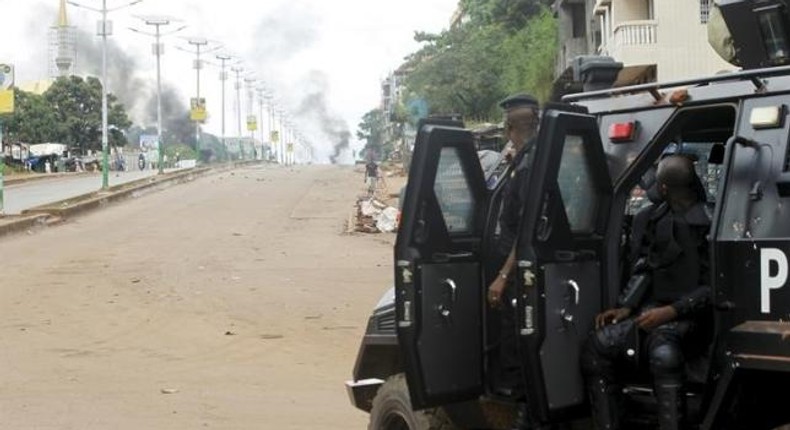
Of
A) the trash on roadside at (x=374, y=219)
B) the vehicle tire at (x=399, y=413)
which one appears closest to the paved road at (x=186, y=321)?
the trash on roadside at (x=374, y=219)

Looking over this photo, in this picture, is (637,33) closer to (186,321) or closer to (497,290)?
(186,321)

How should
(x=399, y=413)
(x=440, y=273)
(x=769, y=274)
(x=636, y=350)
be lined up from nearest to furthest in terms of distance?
(x=769, y=274) < (x=636, y=350) < (x=440, y=273) < (x=399, y=413)

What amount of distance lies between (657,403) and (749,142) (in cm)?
97

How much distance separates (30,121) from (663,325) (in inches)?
2797

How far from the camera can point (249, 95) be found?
121 m

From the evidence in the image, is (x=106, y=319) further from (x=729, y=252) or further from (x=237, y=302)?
(x=729, y=252)

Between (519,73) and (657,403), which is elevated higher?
(519,73)

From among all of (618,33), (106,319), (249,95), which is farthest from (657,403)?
(249,95)

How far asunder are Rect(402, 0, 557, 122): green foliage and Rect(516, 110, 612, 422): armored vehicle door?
145ft

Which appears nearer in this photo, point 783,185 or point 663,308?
point 783,185

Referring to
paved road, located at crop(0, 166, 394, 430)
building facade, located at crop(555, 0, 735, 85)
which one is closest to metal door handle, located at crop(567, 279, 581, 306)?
paved road, located at crop(0, 166, 394, 430)

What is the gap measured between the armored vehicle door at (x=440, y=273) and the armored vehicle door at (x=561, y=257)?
1.83 feet

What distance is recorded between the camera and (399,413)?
547 cm

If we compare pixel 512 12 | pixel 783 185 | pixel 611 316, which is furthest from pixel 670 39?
pixel 783 185
